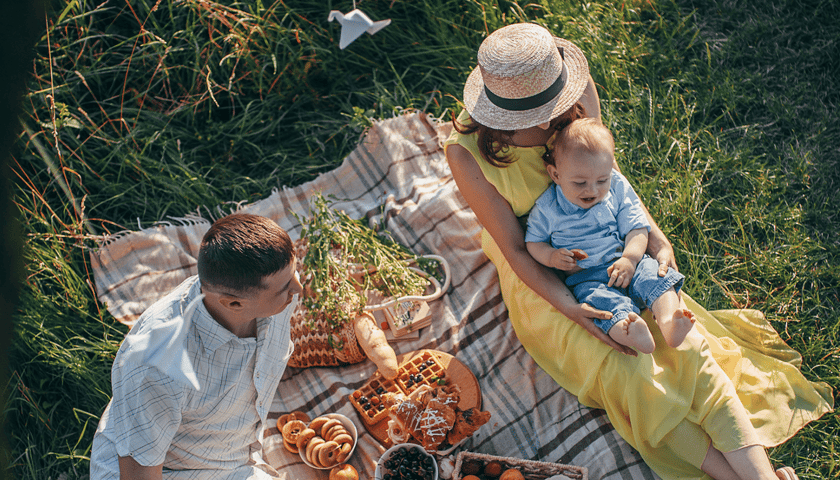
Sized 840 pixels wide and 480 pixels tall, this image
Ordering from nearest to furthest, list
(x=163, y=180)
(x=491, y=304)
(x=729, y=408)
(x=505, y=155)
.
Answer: (x=729, y=408) < (x=505, y=155) < (x=491, y=304) < (x=163, y=180)

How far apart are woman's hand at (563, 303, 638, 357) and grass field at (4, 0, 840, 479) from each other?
1.12 m

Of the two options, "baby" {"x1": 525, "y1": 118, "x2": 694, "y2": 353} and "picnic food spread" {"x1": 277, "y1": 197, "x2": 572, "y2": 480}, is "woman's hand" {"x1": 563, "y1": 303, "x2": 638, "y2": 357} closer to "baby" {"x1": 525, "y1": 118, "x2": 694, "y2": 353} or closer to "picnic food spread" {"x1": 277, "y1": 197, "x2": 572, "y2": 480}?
"baby" {"x1": 525, "y1": 118, "x2": 694, "y2": 353}

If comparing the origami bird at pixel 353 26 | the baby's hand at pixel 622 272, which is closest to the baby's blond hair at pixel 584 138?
the baby's hand at pixel 622 272

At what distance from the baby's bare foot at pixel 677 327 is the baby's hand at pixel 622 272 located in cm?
29

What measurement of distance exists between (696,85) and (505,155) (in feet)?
7.87

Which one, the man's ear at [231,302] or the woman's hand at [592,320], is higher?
the man's ear at [231,302]

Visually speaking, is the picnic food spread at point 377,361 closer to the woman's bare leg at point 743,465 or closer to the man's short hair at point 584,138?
the woman's bare leg at point 743,465

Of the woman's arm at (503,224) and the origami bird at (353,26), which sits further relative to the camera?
the origami bird at (353,26)

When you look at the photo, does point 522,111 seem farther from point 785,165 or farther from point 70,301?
point 70,301

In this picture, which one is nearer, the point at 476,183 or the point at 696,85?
the point at 476,183

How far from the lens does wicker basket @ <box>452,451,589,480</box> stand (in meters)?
3.09

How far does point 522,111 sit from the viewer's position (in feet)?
10.2

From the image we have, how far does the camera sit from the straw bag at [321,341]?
375 centimetres

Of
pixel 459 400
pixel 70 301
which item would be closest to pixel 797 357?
pixel 459 400
